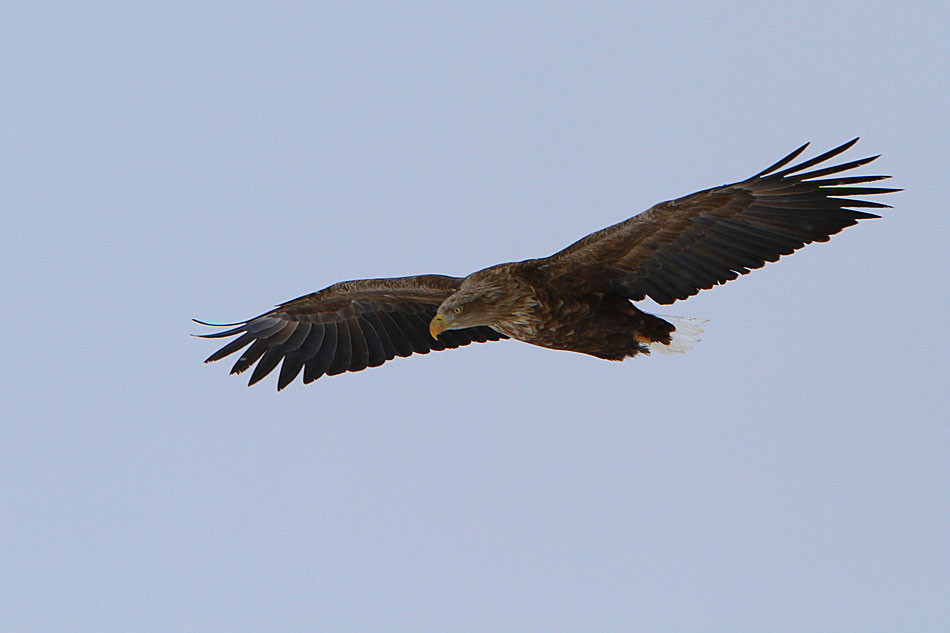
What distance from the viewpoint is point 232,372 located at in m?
9.16

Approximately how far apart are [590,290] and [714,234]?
0.99 m

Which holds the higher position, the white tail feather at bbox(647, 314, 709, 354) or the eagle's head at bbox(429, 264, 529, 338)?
the eagle's head at bbox(429, 264, 529, 338)

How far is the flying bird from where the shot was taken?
731cm

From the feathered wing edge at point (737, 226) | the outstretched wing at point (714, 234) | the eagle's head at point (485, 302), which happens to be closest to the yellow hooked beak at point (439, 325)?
the eagle's head at point (485, 302)

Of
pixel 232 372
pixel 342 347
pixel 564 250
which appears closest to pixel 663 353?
pixel 564 250

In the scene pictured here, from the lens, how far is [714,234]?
759 cm

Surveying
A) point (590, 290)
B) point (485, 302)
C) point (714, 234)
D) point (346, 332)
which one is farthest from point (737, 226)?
point (346, 332)

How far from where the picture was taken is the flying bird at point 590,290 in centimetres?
731

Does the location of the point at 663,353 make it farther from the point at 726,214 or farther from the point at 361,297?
the point at 361,297

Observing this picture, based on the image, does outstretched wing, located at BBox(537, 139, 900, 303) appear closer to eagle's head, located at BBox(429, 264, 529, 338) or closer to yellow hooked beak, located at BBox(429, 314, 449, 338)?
eagle's head, located at BBox(429, 264, 529, 338)

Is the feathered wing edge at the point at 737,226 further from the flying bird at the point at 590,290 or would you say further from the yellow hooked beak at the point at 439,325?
the yellow hooked beak at the point at 439,325

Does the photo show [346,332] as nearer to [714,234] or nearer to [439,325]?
[439,325]

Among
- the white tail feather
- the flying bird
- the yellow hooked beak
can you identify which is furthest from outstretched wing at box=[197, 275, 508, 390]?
the white tail feather

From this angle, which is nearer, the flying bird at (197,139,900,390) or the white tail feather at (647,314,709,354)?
the flying bird at (197,139,900,390)
